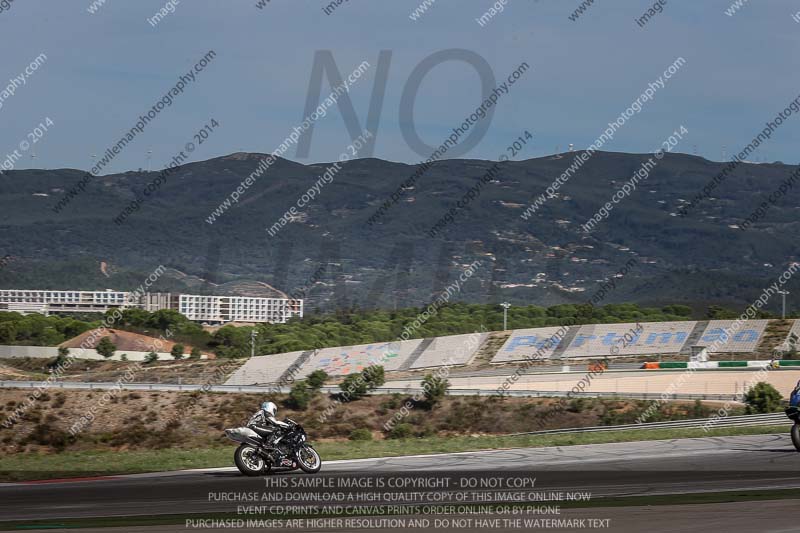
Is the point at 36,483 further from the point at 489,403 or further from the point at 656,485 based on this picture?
the point at 489,403

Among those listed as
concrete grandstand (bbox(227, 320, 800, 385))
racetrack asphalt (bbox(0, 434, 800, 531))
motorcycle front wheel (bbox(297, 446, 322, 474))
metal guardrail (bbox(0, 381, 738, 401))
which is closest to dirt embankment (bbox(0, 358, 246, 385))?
concrete grandstand (bbox(227, 320, 800, 385))

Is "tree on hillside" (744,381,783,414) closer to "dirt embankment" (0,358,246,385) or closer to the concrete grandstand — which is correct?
the concrete grandstand

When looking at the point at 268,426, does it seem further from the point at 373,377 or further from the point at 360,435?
the point at 373,377

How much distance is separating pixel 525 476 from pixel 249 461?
517cm

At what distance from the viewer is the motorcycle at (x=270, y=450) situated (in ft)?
59.8

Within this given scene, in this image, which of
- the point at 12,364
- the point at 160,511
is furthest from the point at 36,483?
the point at 12,364

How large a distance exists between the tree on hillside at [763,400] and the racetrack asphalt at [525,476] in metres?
24.9

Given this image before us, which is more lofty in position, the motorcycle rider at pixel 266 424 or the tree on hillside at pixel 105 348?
the motorcycle rider at pixel 266 424

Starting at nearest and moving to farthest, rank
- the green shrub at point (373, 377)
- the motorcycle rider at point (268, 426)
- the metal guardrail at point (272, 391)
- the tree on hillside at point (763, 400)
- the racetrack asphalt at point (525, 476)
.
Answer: the racetrack asphalt at point (525, 476) → the motorcycle rider at point (268, 426) → the tree on hillside at point (763, 400) → the metal guardrail at point (272, 391) → the green shrub at point (373, 377)

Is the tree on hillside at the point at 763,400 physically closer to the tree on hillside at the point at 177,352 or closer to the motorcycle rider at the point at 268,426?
the motorcycle rider at the point at 268,426

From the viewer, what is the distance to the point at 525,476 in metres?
17.2

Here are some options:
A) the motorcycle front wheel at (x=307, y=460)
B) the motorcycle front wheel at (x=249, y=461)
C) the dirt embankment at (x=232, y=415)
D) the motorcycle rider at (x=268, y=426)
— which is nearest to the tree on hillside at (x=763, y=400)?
the dirt embankment at (x=232, y=415)

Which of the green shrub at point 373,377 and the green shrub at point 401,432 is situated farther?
the green shrub at point 373,377

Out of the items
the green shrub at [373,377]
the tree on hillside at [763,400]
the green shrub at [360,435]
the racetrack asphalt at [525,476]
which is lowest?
the green shrub at [360,435]
